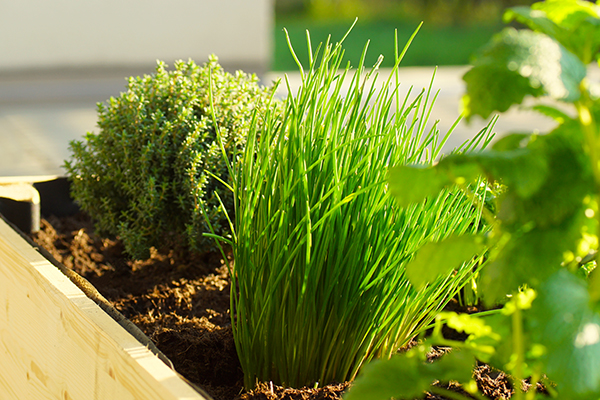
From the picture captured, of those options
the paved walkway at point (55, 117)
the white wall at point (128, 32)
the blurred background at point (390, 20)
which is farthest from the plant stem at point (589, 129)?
the blurred background at point (390, 20)

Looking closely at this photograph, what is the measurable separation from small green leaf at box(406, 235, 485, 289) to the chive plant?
29 cm

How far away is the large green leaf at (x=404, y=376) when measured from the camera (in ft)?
1.70

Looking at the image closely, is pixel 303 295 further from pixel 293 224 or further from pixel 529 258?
pixel 529 258

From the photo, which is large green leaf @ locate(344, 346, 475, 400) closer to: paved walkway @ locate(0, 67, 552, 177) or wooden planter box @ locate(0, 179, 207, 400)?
wooden planter box @ locate(0, 179, 207, 400)

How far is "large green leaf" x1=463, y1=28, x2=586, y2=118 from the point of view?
0.46m

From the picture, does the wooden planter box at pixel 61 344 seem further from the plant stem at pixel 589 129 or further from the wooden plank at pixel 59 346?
the plant stem at pixel 589 129

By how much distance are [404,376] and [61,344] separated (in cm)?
66

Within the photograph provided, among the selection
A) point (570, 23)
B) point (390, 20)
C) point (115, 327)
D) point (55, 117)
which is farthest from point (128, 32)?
point (390, 20)

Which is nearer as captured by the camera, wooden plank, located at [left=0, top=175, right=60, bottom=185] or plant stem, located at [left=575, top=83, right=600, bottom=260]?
plant stem, located at [left=575, top=83, right=600, bottom=260]

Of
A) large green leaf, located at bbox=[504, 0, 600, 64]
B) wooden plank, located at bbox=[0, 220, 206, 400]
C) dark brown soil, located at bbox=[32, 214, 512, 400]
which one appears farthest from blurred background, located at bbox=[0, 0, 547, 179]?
large green leaf, located at bbox=[504, 0, 600, 64]

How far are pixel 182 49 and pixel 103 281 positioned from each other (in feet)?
16.5

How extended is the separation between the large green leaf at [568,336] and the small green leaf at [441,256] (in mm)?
98

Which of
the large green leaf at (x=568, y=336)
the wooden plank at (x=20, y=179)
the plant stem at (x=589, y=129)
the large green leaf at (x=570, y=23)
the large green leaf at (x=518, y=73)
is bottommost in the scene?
the wooden plank at (x=20, y=179)

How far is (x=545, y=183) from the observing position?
491 mm
